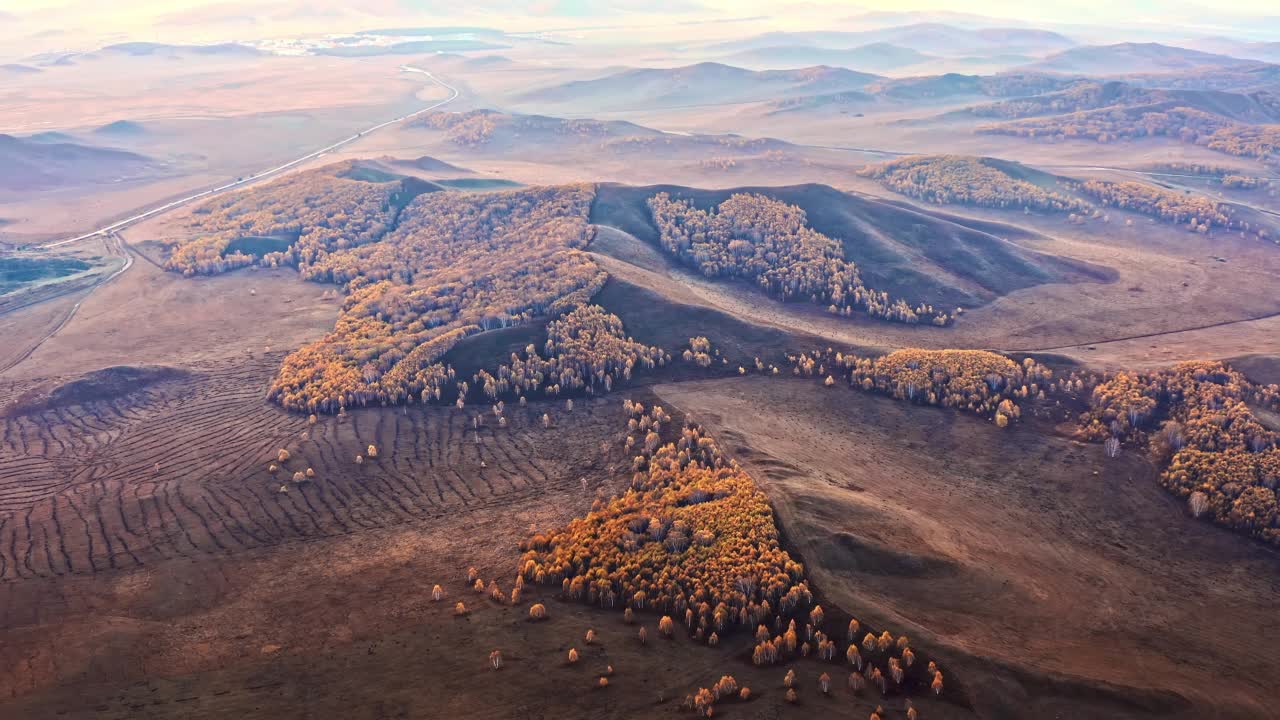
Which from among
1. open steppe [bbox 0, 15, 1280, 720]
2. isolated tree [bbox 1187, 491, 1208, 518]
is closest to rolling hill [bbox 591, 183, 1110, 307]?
open steppe [bbox 0, 15, 1280, 720]

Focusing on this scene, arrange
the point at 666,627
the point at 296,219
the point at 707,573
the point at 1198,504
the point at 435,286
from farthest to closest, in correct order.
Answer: the point at 296,219 → the point at 435,286 → the point at 1198,504 → the point at 707,573 → the point at 666,627

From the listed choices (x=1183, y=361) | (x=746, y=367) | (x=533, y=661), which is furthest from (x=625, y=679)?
(x=1183, y=361)

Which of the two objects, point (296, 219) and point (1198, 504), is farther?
point (296, 219)

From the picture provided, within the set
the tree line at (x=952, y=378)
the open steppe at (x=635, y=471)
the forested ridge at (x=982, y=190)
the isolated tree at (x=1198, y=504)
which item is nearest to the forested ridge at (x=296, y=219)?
the open steppe at (x=635, y=471)

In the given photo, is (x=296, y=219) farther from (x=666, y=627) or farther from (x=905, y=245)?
(x=666, y=627)

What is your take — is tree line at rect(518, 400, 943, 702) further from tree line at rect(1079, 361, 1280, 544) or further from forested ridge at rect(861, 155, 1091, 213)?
forested ridge at rect(861, 155, 1091, 213)

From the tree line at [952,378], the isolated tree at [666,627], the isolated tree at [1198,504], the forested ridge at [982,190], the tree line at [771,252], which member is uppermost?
the forested ridge at [982,190]

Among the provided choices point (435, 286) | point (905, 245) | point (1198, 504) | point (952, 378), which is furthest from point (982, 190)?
point (1198, 504)

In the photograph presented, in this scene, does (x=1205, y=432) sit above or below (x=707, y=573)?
above

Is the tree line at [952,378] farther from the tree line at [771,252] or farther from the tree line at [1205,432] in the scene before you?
the tree line at [771,252]

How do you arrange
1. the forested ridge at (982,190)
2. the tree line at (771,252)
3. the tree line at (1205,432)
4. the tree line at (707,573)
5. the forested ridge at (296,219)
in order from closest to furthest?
the tree line at (707,573), the tree line at (1205,432), the tree line at (771,252), the forested ridge at (296,219), the forested ridge at (982,190)

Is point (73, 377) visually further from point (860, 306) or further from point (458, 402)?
point (860, 306)
